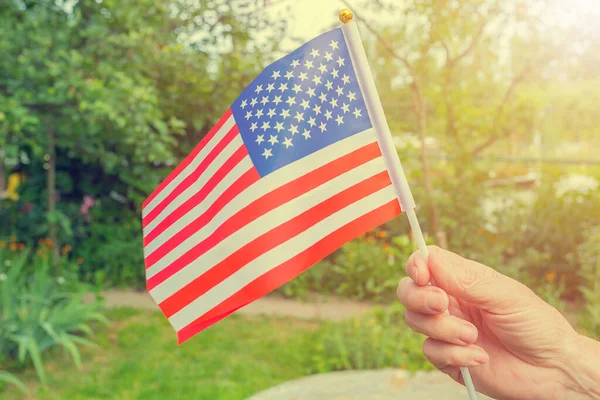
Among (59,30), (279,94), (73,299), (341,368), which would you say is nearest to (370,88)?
(279,94)

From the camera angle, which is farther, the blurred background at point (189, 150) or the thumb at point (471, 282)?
the blurred background at point (189, 150)

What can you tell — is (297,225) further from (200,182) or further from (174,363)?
(174,363)

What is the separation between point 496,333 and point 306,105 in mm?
864

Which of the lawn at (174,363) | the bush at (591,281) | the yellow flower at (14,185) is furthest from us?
the yellow flower at (14,185)

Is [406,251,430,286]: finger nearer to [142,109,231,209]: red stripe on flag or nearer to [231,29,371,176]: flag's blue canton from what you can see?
[231,29,371,176]: flag's blue canton

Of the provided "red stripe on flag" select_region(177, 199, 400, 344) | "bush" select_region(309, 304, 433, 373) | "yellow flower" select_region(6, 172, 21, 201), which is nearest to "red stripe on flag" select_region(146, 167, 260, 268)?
"red stripe on flag" select_region(177, 199, 400, 344)

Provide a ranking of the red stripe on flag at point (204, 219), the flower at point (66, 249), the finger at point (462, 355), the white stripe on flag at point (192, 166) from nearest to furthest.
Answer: the finger at point (462, 355) < the red stripe on flag at point (204, 219) < the white stripe on flag at point (192, 166) < the flower at point (66, 249)

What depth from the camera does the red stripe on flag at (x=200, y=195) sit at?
1746mm

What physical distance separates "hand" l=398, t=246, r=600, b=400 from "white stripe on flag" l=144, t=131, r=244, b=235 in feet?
1.94

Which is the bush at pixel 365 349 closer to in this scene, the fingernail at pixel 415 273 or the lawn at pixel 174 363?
the lawn at pixel 174 363

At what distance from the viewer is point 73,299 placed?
4594mm

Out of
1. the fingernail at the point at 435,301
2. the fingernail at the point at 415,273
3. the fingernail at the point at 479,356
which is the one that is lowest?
the fingernail at the point at 479,356

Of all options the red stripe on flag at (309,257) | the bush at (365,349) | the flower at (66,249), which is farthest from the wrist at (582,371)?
the flower at (66,249)

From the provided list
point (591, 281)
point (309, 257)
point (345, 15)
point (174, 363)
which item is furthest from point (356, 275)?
point (345, 15)
